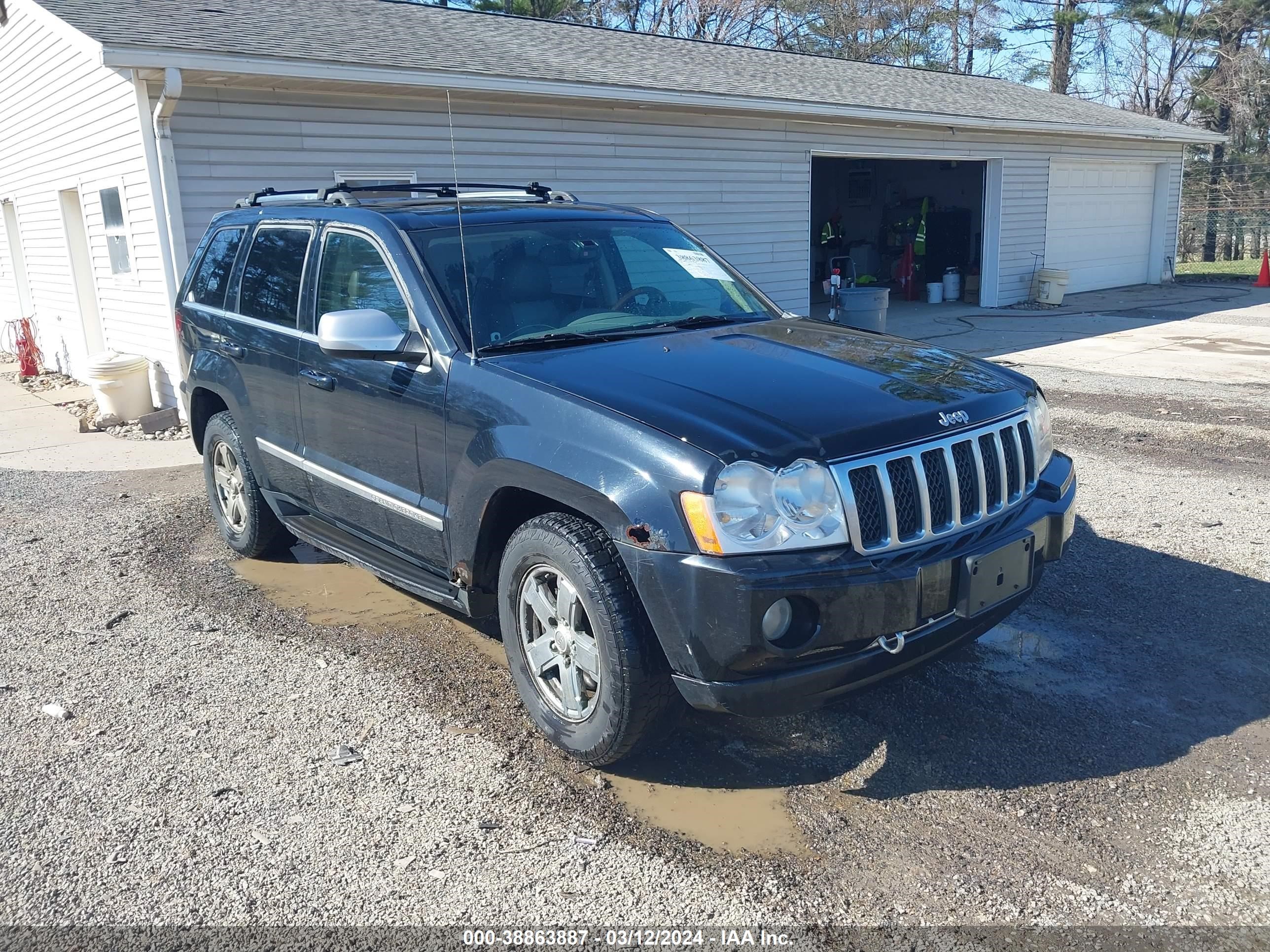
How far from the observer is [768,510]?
10.0ft

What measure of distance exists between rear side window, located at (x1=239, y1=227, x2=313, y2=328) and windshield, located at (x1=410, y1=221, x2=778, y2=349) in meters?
0.97

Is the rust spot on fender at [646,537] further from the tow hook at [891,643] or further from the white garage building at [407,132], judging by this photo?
the white garage building at [407,132]

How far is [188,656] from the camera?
4.70 m

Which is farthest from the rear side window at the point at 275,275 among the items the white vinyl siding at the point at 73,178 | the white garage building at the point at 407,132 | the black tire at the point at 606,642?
the white vinyl siding at the point at 73,178

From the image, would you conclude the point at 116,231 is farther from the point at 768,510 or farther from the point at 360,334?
the point at 768,510

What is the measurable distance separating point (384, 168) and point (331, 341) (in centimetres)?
718

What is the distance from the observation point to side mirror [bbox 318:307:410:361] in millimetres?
3896

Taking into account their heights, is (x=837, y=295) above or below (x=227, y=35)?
below

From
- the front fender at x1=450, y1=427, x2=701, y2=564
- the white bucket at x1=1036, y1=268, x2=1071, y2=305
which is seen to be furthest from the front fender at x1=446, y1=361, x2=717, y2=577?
the white bucket at x1=1036, y1=268, x2=1071, y2=305

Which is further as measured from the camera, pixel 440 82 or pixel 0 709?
pixel 440 82

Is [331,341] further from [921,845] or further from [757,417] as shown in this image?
[921,845]

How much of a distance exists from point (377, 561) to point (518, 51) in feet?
31.4

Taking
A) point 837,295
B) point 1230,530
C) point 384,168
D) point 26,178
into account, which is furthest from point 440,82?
point 1230,530

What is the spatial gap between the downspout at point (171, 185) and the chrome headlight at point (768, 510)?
727cm
